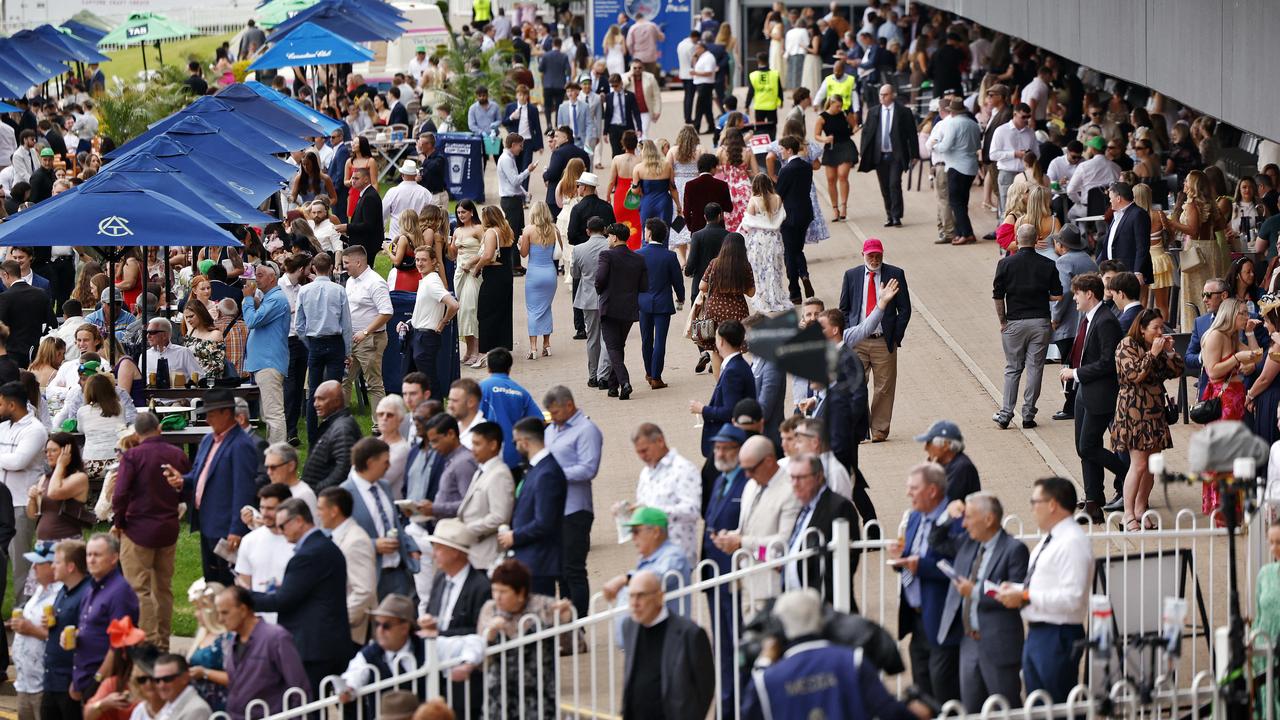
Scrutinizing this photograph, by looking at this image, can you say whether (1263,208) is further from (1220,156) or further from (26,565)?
(26,565)

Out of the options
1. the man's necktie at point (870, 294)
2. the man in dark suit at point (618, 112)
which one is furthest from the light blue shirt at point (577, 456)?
the man in dark suit at point (618, 112)

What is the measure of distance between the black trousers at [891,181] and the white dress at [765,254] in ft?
19.0

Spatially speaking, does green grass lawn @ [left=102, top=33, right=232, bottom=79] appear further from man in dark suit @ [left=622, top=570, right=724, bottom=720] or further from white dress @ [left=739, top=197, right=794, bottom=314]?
man in dark suit @ [left=622, top=570, right=724, bottom=720]

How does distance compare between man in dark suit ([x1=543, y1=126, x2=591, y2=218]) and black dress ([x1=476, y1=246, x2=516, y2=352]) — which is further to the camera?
man in dark suit ([x1=543, y1=126, x2=591, y2=218])

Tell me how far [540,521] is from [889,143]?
13.7m

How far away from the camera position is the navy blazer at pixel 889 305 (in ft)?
47.9

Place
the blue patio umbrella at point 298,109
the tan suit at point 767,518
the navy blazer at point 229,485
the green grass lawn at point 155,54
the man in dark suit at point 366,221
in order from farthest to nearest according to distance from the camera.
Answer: the green grass lawn at point 155,54
the blue patio umbrella at point 298,109
the man in dark suit at point 366,221
the navy blazer at point 229,485
the tan suit at point 767,518

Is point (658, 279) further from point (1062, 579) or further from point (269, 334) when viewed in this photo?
point (1062, 579)

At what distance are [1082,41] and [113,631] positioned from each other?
12.8m

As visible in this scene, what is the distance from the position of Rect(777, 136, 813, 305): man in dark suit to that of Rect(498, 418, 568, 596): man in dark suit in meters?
8.70

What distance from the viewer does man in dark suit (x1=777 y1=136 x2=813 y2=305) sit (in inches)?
751

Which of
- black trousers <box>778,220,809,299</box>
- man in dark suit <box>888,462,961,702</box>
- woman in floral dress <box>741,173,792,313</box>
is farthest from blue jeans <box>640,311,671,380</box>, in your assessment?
man in dark suit <box>888,462,961,702</box>

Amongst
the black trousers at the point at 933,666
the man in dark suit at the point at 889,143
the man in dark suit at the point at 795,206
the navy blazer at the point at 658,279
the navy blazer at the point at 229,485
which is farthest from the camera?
the man in dark suit at the point at 889,143

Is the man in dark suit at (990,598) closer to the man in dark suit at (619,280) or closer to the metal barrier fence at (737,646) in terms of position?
the metal barrier fence at (737,646)
